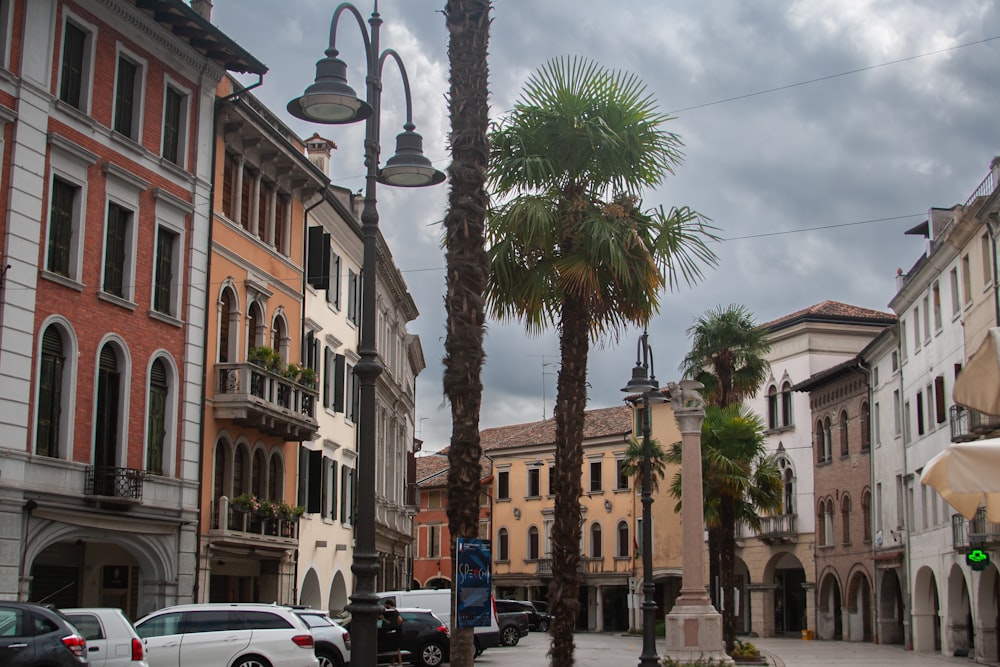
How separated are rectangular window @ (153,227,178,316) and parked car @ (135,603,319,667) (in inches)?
313

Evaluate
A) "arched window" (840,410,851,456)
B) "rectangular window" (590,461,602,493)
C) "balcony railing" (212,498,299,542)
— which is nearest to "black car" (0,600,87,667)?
"balcony railing" (212,498,299,542)

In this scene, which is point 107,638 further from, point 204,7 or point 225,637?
point 204,7

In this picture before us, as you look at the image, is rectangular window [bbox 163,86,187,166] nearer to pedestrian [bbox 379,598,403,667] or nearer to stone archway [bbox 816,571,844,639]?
pedestrian [bbox 379,598,403,667]

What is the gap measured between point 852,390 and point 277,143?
33.3m

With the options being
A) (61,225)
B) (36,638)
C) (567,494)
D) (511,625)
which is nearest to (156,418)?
(61,225)

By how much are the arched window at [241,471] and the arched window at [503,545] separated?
2042 inches

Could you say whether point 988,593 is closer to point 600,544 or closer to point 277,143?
point 277,143

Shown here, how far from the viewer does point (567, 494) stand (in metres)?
19.4

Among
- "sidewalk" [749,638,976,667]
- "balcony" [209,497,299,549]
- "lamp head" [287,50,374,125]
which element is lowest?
"sidewalk" [749,638,976,667]

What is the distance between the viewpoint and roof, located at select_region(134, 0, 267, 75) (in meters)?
25.5

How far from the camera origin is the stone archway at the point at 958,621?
41503 millimetres

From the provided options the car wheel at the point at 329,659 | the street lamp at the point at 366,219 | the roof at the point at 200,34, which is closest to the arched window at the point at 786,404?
the roof at the point at 200,34

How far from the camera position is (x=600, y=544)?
7544 cm

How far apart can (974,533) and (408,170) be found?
28394mm
